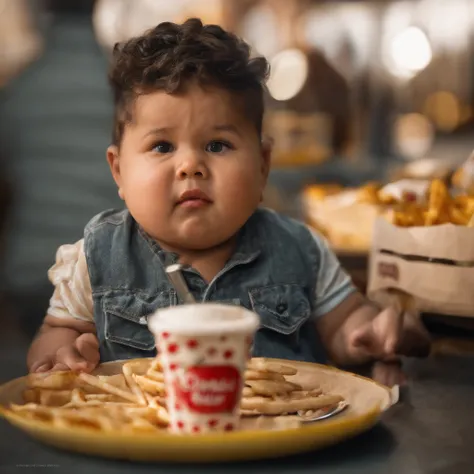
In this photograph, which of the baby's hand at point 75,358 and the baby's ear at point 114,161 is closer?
the baby's hand at point 75,358

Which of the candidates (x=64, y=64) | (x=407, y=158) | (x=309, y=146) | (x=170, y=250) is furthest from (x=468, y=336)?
(x=407, y=158)

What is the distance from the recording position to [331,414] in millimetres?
764

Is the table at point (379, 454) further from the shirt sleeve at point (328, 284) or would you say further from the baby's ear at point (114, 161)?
the baby's ear at point (114, 161)

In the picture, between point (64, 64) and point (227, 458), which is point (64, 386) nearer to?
point (227, 458)

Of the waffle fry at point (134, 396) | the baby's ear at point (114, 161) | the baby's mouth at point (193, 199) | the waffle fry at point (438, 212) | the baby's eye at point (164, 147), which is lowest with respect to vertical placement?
the waffle fry at point (134, 396)

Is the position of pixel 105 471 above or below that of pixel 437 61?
below

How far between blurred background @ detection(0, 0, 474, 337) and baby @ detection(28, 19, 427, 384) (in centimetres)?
8

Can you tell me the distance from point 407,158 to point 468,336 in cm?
347

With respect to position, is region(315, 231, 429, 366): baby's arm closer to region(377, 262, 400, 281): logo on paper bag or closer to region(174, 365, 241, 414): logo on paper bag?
region(377, 262, 400, 281): logo on paper bag

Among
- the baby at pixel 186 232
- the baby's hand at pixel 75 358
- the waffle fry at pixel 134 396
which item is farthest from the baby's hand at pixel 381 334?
the baby's hand at pixel 75 358

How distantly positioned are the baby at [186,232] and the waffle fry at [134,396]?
0.14ft

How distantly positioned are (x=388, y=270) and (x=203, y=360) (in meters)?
0.64

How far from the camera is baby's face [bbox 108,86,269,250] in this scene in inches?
34.9

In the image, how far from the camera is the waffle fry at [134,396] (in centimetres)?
71
